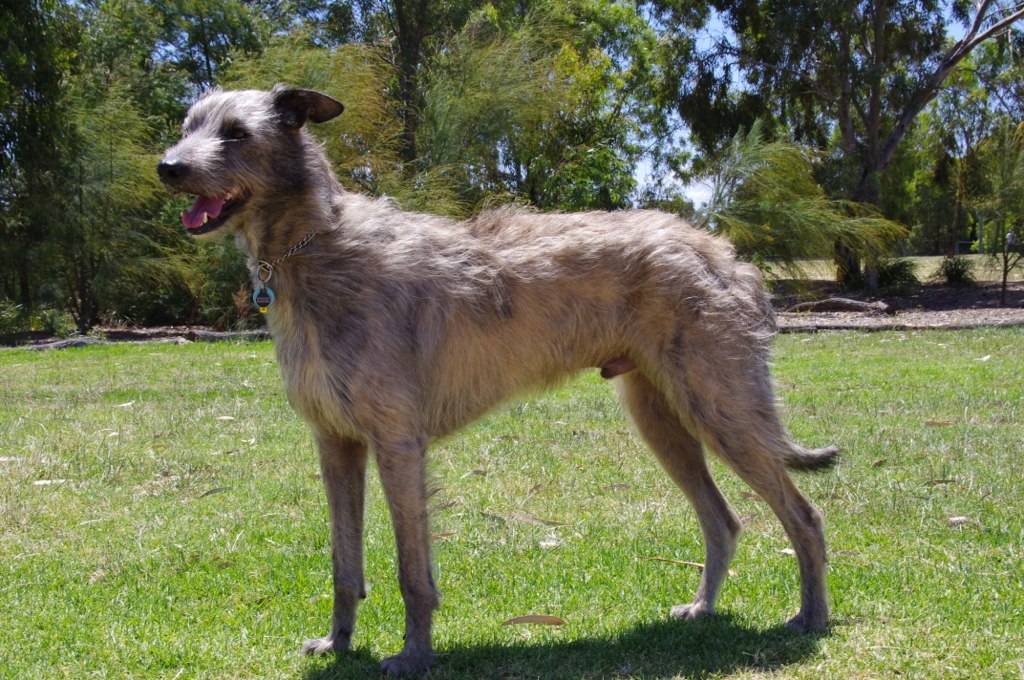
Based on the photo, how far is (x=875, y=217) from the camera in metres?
22.2

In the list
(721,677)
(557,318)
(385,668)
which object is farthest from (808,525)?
(385,668)

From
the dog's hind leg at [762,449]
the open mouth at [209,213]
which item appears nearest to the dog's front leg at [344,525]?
the open mouth at [209,213]

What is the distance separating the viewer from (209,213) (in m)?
3.92

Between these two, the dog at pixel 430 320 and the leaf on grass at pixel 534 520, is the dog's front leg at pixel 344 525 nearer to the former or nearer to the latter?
the dog at pixel 430 320

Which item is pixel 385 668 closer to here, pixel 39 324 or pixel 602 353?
pixel 602 353

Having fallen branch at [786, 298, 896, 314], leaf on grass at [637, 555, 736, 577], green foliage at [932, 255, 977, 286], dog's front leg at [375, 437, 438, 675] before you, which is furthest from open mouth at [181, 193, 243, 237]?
green foliage at [932, 255, 977, 286]

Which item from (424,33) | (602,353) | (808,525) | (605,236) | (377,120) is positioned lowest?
(808,525)

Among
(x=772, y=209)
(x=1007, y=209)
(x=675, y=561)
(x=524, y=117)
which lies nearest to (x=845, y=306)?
(x=772, y=209)

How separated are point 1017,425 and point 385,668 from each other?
6.03m

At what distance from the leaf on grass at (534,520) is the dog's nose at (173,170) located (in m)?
2.98

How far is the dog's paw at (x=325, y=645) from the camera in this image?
411cm

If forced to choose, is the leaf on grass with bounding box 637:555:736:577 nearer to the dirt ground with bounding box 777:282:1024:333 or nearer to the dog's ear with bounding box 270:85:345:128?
the dog's ear with bounding box 270:85:345:128

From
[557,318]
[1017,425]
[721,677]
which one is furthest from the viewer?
[1017,425]

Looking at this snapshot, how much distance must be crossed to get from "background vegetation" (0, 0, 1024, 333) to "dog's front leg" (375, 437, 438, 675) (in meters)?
11.1
